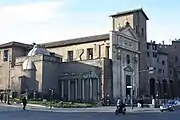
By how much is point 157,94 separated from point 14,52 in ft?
120

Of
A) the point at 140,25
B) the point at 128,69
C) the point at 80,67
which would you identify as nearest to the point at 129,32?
the point at 140,25

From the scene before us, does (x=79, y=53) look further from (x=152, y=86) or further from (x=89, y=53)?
(x=152, y=86)

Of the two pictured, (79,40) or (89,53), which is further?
(79,40)

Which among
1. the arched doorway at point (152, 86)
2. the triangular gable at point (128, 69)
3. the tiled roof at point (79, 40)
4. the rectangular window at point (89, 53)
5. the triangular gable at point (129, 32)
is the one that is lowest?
the arched doorway at point (152, 86)

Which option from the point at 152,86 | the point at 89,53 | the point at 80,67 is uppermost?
the point at 89,53

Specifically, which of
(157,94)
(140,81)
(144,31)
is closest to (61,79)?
(140,81)

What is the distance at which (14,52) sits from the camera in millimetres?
73000

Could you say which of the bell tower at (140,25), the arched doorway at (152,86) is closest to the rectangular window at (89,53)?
the bell tower at (140,25)

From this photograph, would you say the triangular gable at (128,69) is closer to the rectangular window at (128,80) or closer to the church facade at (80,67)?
the church facade at (80,67)

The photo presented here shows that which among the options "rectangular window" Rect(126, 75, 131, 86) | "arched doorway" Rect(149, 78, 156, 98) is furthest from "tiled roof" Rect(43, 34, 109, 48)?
"arched doorway" Rect(149, 78, 156, 98)

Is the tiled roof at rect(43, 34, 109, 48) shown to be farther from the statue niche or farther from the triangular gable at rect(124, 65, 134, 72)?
the triangular gable at rect(124, 65, 134, 72)

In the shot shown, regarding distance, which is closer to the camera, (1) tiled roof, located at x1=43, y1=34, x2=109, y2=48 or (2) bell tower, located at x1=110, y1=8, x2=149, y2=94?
(1) tiled roof, located at x1=43, y1=34, x2=109, y2=48

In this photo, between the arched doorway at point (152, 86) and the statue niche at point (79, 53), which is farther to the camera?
the arched doorway at point (152, 86)

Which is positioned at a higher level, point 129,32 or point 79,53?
point 129,32
